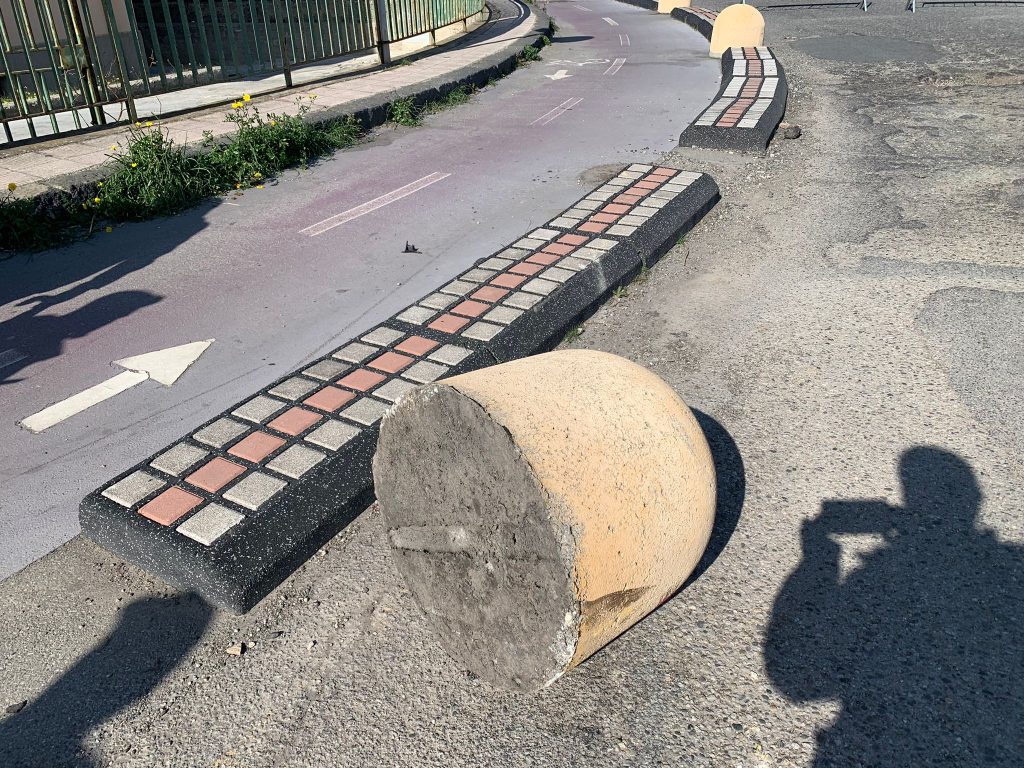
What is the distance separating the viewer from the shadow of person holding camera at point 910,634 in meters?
2.43

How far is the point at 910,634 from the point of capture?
2.78m

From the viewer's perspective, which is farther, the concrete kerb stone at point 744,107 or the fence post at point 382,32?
the fence post at point 382,32

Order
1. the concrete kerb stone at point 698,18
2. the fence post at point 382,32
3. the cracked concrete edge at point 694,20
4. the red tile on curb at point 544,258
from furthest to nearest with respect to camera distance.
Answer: the concrete kerb stone at point 698,18 → the cracked concrete edge at point 694,20 → the fence post at point 382,32 → the red tile on curb at point 544,258

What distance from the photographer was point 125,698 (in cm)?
270

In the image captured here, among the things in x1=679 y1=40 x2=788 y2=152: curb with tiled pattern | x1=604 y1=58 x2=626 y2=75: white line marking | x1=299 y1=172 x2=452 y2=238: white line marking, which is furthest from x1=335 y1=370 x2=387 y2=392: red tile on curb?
x1=604 y1=58 x2=626 y2=75: white line marking

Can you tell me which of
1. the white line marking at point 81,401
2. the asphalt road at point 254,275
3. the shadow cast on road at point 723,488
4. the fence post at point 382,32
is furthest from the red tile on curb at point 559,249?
the fence post at point 382,32

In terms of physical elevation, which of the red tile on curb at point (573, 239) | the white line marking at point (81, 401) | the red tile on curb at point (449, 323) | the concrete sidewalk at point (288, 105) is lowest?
the white line marking at point (81, 401)

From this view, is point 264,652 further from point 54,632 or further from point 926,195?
point 926,195

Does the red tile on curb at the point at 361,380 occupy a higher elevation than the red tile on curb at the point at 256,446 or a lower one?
higher

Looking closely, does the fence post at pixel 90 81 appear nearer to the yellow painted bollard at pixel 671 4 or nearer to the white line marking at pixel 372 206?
the white line marking at pixel 372 206

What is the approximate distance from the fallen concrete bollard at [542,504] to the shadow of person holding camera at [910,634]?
1.79ft

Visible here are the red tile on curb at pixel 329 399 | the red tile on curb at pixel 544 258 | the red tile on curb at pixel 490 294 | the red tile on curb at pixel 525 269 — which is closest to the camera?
the red tile on curb at pixel 329 399

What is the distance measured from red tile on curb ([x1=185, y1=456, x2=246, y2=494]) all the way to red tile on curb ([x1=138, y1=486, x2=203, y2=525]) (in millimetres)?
72

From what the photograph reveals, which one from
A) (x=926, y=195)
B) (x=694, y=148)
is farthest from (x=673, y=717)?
(x=694, y=148)
